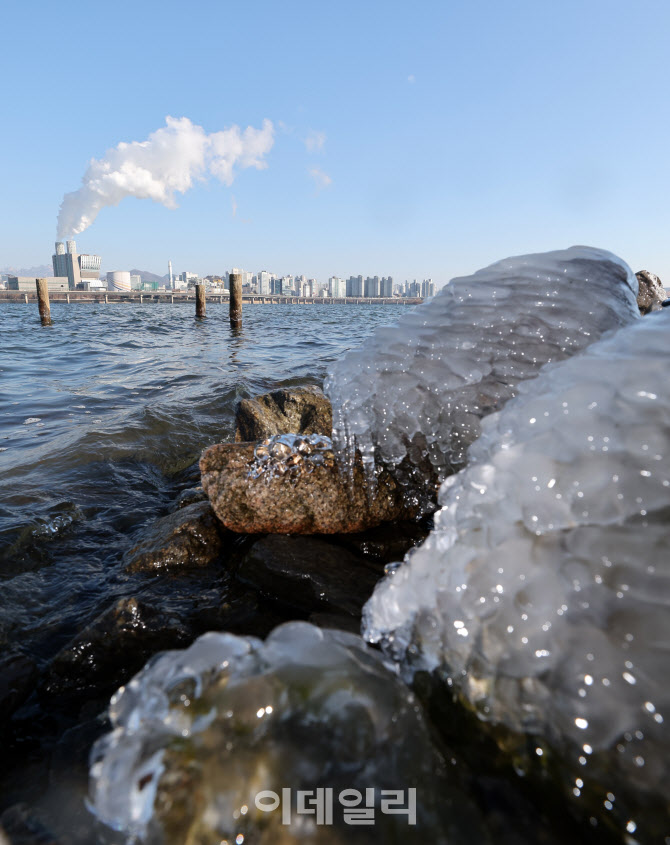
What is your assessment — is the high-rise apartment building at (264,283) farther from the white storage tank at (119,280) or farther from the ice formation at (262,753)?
the ice formation at (262,753)

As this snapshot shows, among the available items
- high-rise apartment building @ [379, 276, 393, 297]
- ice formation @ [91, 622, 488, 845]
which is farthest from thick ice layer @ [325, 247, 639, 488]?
high-rise apartment building @ [379, 276, 393, 297]

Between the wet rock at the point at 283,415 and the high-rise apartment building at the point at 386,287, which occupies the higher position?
the high-rise apartment building at the point at 386,287

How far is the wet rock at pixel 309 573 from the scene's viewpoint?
2615 millimetres

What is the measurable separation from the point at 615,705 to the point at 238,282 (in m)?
25.2

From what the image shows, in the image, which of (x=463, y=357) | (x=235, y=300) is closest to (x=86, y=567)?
(x=463, y=357)

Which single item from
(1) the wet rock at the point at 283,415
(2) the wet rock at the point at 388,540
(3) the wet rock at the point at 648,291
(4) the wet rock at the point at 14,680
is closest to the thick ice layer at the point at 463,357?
(2) the wet rock at the point at 388,540

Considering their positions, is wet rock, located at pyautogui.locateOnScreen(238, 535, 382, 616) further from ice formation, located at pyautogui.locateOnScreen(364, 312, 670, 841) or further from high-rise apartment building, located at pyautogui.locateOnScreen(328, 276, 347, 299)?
high-rise apartment building, located at pyautogui.locateOnScreen(328, 276, 347, 299)

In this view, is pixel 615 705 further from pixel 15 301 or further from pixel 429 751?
pixel 15 301

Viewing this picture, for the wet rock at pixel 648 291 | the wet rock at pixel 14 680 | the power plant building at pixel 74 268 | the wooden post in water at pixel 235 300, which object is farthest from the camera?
the power plant building at pixel 74 268

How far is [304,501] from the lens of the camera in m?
3.12

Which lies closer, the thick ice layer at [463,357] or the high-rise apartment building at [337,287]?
the thick ice layer at [463,357]

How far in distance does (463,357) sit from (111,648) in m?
2.70

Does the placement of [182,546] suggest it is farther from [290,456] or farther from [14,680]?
[14,680]

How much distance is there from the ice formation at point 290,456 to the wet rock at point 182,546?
0.53 m
